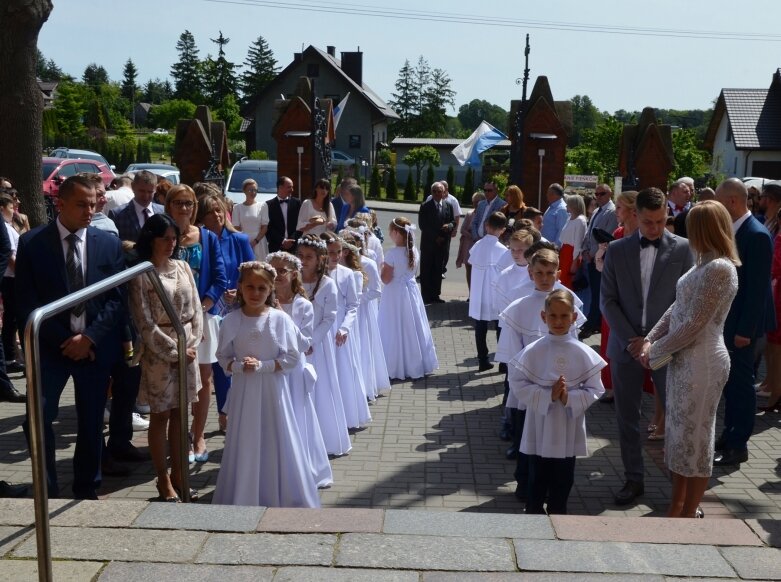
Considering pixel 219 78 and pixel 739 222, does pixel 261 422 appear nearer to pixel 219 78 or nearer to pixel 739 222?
pixel 739 222

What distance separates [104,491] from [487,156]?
173 feet

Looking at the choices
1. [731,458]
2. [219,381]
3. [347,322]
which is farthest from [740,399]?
[219,381]

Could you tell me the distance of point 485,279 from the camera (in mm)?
9820

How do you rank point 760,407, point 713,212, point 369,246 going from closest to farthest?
point 713,212
point 760,407
point 369,246

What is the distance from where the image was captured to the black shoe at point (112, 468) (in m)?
6.40

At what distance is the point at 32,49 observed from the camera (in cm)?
1039

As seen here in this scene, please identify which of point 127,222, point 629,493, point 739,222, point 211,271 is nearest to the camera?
point 629,493

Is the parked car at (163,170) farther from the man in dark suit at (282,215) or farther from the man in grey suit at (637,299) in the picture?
the man in grey suit at (637,299)

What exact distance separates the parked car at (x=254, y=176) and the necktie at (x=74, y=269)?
15.8 metres

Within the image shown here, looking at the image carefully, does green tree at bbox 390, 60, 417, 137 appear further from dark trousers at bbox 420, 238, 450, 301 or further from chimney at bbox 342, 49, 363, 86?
dark trousers at bbox 420, 238, 450, 301

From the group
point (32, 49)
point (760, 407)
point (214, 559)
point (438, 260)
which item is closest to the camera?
point (214, 559)

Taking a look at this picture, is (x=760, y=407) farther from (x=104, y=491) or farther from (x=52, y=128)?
(x=52, y=128)

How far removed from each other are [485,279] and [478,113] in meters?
169

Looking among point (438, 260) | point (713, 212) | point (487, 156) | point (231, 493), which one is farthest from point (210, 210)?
point (487, 156)
